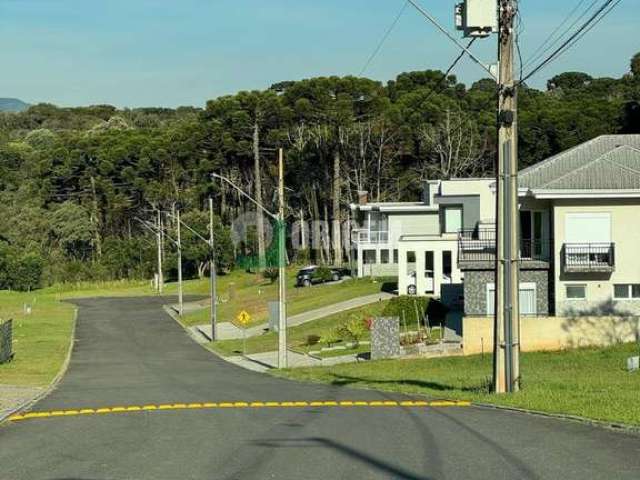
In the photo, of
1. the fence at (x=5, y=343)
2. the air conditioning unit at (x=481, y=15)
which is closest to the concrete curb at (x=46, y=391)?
the fence at (x=5, y=343)

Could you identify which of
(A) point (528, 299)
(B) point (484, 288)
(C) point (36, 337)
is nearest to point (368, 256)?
(C) point (36, 337)

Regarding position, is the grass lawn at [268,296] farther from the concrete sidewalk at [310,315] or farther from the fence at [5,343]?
the fence at [5,343]

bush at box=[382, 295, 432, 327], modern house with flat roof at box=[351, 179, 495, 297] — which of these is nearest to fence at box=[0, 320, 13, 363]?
bush at box=[382, 295, 432, 327]

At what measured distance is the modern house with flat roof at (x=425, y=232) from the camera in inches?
2094

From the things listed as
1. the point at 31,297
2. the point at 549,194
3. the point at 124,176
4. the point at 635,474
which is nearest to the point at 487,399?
the point at 635,474

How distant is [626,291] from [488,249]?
619cm

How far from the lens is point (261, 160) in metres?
99.3

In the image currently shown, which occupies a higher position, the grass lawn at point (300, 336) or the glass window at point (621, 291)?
the glass window at point (621, 291)

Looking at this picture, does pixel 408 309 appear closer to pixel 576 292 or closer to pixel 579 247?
pixel 576 292

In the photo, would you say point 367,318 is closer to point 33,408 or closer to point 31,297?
point 33,408

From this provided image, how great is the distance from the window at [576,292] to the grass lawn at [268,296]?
24.4 m

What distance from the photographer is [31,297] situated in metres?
103

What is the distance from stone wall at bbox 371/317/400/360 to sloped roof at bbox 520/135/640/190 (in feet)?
28.2

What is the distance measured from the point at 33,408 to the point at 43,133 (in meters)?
Result: 123
